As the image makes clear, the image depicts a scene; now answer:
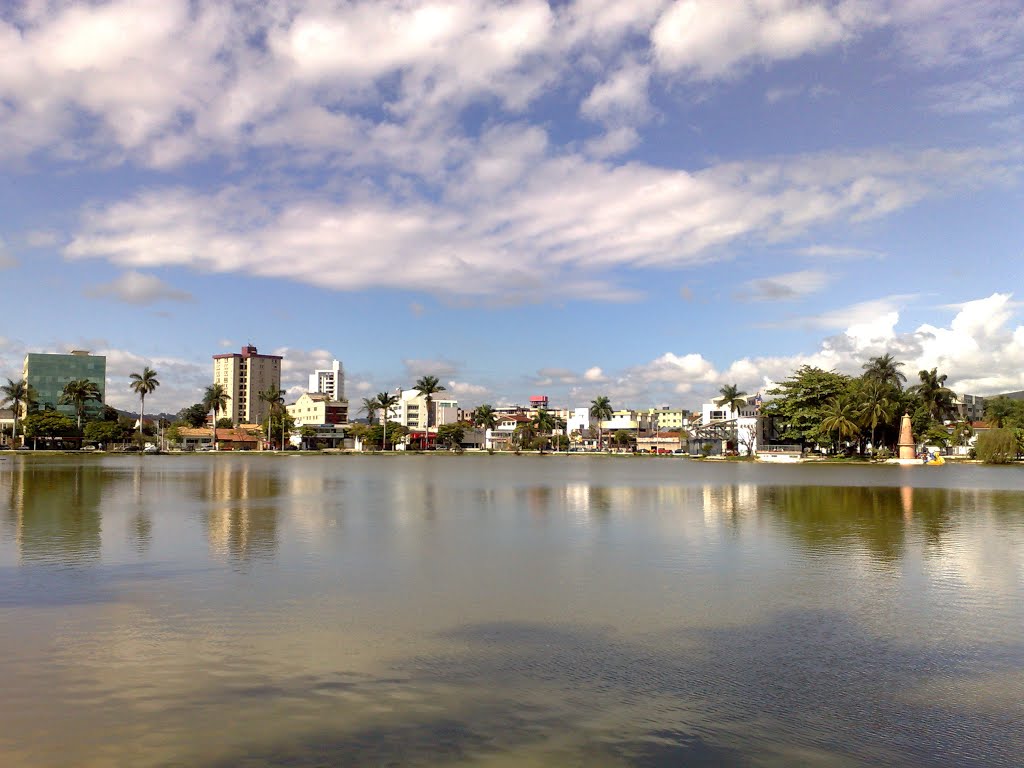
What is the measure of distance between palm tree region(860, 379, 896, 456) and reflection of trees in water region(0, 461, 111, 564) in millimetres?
90773

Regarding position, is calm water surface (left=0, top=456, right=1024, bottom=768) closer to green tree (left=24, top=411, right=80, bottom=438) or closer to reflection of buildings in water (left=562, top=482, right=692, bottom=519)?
reflection of buildings in water (left=562, top=482, right=692, bottom=519)

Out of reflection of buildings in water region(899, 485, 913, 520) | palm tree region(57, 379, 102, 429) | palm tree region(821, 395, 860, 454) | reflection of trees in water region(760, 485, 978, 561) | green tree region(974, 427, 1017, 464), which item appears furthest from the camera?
palm tree region(57, 379, 102, 429)

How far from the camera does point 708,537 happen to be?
2275 cm

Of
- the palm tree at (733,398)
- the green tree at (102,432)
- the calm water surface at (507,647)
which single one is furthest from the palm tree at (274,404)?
the calm water surface at (507,647)

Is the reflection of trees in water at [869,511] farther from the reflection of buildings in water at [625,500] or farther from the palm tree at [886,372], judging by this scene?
the palm tree at [886,372]

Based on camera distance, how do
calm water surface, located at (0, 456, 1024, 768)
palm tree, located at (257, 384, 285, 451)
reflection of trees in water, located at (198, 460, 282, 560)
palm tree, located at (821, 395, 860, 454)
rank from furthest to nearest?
→ 1. palm tree, located at (257, 384, 285, 451)
2. palm tree, located at (821, 395, 860, 454)
3. reflection of trees in water, located at (198, 460, 282, 560)
4. calm water surface, located at (0, 456, 1024, 768)

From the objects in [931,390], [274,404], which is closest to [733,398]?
[931,390]

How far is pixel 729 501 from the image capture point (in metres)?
36.4

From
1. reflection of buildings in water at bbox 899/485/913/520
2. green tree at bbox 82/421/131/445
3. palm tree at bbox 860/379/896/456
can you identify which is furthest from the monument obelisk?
green tree at bbox 82/421/131/445

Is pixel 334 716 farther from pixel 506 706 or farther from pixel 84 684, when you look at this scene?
pixel 84 684

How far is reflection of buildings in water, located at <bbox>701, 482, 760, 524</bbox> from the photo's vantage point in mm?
29166

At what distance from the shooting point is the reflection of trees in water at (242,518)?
19.8 metres

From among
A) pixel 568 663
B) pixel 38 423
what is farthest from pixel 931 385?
pixel 38 423

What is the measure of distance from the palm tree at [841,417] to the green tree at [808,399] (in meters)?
1.34
